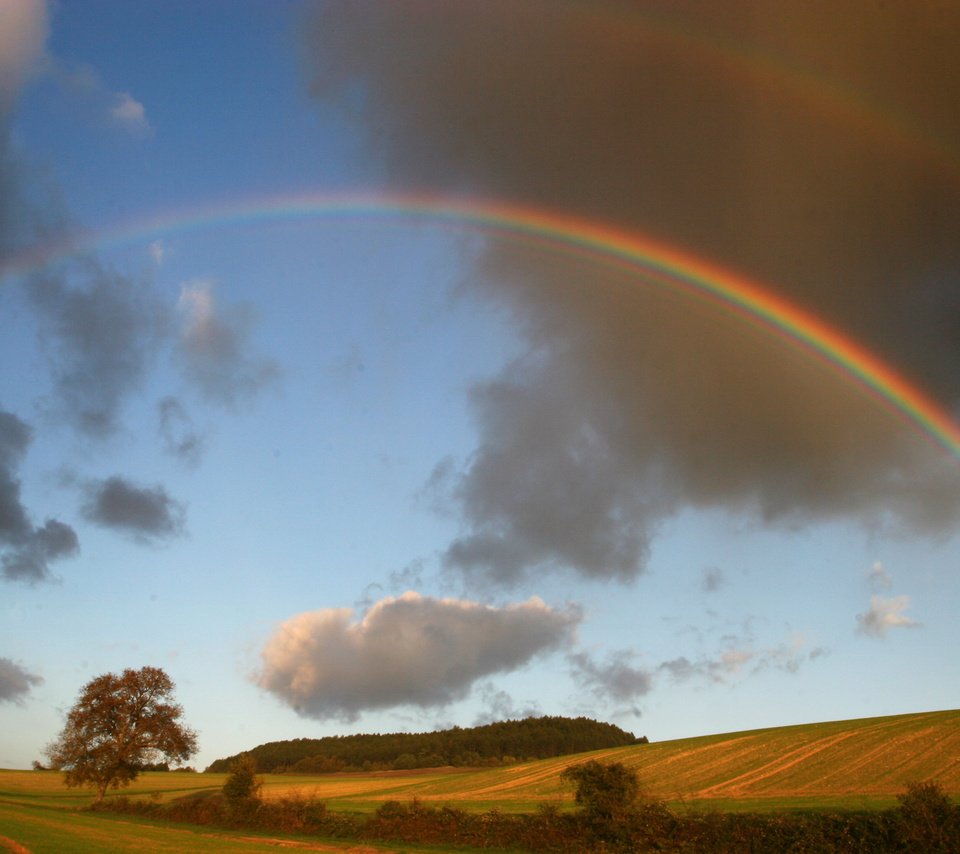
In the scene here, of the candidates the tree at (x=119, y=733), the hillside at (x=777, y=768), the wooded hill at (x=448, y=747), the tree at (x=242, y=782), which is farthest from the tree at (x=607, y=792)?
the wooded hill at (x=448, y=747)

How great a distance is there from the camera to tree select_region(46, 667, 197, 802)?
68.6 meters

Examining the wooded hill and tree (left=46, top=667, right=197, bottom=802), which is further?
the wooded hill

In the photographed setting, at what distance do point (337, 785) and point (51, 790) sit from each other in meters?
34.1

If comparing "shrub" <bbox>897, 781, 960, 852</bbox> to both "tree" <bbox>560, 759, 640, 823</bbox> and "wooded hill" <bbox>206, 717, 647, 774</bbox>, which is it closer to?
"tree" <bbox>560, 759, 640, 823</bbox>

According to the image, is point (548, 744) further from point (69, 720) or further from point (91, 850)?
point (91, 850)

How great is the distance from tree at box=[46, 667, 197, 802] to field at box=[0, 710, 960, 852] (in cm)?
420

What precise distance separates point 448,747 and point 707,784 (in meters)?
98.8

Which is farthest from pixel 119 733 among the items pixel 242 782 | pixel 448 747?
pixel 448 747

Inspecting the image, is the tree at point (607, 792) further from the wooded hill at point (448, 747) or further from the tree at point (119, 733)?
the wooded hill at point (448, 747)

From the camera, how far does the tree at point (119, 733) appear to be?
6862 centimetres

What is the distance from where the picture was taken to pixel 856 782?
47.2 metres

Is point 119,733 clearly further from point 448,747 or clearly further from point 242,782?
point 448,747

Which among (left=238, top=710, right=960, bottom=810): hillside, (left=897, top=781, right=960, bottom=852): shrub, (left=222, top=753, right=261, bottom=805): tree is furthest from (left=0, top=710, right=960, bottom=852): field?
(left=897, top=781, right=960, bottom=852): shrub

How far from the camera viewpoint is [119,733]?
70.4 m
